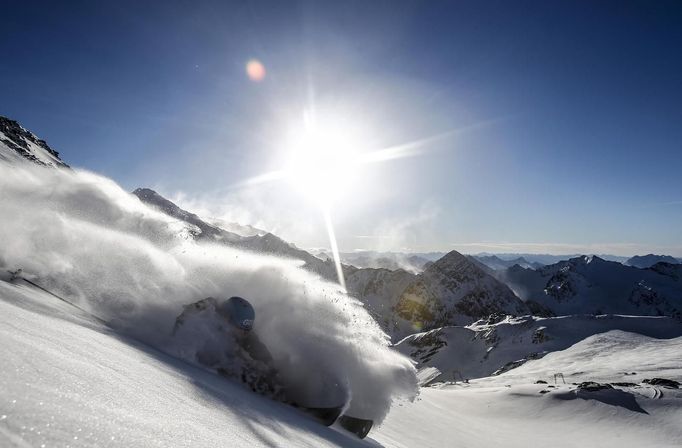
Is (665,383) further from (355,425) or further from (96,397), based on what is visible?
(96,397)

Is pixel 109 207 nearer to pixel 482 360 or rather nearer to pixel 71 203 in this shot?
pixel 71 203

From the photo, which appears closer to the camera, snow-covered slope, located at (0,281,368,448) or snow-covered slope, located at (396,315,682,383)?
snow-covered slope, located at (0,281,368,448)

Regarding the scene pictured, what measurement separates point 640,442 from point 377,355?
26676mm

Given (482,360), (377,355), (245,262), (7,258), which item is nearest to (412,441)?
(377,355)

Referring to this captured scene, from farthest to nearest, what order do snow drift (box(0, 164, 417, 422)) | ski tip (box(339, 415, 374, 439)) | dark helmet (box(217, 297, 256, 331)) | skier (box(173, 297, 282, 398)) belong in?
1. dark helmet (box(217, 297, 256, 331))
2. ski tip (box(339, 415, 374, 439))
3. skier (box(173, 297, 282, 398))
4. snow drift (box(0, 164, 417, 422))

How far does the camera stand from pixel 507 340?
6196 inches

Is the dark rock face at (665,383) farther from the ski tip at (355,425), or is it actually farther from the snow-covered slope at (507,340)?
the snow-covered slope at (507,340)

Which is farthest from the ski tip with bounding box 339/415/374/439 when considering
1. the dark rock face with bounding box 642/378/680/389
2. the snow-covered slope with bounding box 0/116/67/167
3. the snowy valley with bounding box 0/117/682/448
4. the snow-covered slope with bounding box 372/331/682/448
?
the snow-covered slope with bounding box 0/116/67/167

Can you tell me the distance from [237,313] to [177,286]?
10.0 feet

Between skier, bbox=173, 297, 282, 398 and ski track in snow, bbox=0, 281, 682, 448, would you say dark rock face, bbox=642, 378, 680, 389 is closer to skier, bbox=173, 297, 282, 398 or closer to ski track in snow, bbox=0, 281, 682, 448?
ski track in snow, bbox=0, 281, 682, 448

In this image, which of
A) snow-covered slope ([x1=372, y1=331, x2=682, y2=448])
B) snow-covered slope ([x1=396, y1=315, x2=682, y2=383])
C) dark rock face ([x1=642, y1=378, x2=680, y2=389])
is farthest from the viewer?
snow-covered slope ([x1=396, y1=315, x2=682, y2=383])

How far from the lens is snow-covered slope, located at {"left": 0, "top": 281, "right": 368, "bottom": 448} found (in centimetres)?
327

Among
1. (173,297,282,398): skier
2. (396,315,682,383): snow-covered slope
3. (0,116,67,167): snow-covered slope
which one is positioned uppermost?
(0,116,67,167): snow-covered slope

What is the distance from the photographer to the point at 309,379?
50.0 ft
